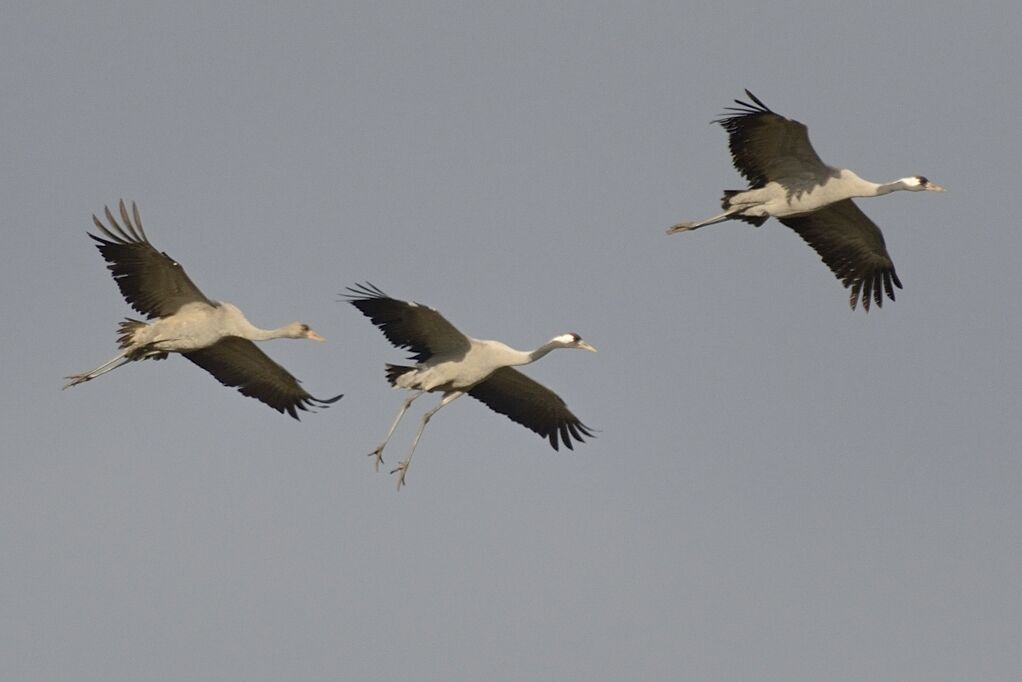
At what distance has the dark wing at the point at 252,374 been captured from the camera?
21500 millimetres

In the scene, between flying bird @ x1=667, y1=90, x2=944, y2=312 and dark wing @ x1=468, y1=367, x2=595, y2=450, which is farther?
dark wing @ x1=468, y1=367, x2=595, y2=450

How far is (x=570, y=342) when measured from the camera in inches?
838

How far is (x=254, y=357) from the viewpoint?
21.6 m

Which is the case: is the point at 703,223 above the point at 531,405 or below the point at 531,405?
above

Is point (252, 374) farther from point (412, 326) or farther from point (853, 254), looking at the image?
point (853, 254)

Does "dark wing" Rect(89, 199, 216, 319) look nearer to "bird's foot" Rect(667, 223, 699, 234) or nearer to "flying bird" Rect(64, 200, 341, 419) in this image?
"flying bird" Rect(64, 200, 341, 419)

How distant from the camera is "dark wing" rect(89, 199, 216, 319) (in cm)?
1994

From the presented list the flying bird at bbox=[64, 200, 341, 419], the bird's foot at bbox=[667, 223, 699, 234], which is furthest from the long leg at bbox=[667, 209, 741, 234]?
the flying bird at bbox=[64, 200, 341, 419]

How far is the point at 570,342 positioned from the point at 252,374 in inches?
133

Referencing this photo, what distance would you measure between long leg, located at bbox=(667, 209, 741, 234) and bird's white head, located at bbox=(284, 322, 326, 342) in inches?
156

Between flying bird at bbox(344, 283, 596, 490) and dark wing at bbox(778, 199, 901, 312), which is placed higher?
dark wing at bbox(778, 199, 901, 312)

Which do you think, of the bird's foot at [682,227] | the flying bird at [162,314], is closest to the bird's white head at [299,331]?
the flying bird at [162,314]

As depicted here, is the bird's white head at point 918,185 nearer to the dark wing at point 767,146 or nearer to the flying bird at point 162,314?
the dark wing at point 767,146

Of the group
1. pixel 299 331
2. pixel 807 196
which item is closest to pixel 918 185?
pixel 807 196
